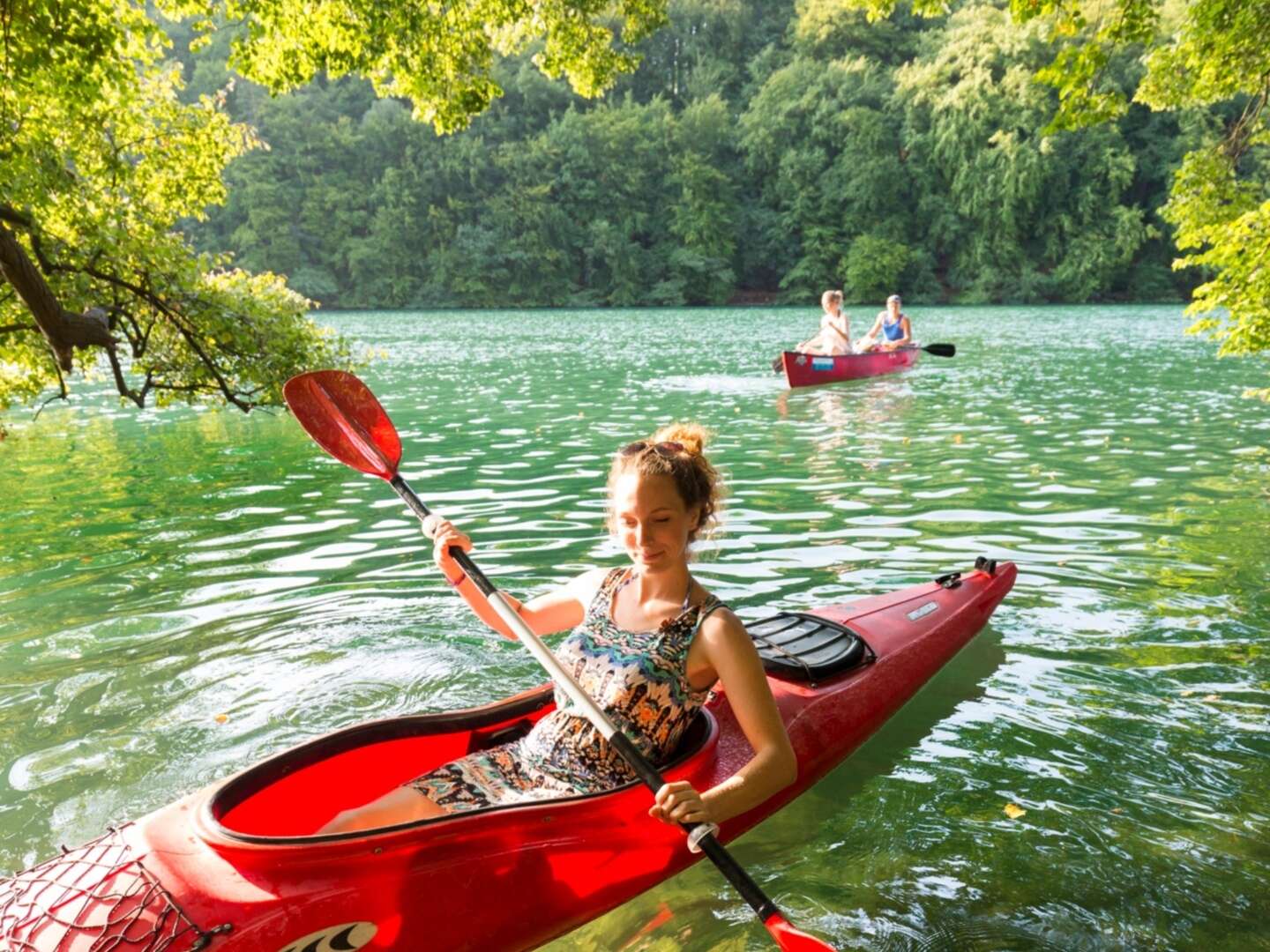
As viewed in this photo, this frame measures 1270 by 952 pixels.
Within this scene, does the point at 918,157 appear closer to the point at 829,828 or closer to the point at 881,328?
the point at 881,328

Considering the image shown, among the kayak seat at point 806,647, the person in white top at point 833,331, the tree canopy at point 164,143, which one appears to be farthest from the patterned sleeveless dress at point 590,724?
the person in white top at point 833,331

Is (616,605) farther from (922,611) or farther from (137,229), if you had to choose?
(137,229)

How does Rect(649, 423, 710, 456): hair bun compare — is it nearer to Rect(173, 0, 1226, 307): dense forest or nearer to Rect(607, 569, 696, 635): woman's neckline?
Rect(607, 569, 696, 635): woman's neckline

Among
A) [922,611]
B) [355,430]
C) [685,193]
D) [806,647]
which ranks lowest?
[922,611]

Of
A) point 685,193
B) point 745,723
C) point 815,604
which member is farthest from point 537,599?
point 685,193

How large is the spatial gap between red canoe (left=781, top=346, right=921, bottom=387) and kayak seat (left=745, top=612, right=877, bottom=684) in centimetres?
1004

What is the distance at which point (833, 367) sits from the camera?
14500 mm

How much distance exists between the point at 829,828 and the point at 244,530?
527cm

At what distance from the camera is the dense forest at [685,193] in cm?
4294

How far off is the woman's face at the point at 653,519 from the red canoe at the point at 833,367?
37.7 ft

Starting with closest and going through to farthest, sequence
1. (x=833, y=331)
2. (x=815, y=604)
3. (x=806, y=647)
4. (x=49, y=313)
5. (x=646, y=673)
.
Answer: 1. (x=646, y=673)
2. (x=806, y=647)
3. (x=815, y=604)
4. (x=49, y=313)
5. (x=833, y=331)

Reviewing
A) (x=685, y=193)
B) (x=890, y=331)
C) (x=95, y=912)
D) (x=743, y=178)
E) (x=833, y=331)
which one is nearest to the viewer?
(x=95, y=912)

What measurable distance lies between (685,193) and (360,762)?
4964cm

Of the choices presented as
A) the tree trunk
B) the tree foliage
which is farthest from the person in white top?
the tree trunk
